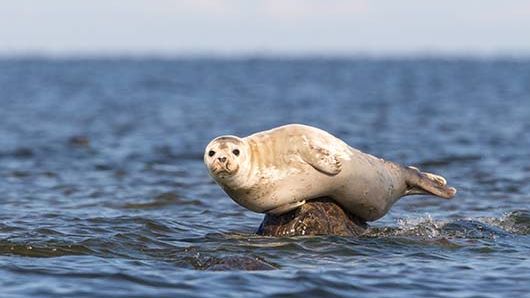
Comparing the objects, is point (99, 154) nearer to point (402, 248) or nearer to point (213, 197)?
point (213, 197)

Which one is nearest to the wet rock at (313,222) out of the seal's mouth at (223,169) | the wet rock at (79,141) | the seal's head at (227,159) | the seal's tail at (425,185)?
the seal's tail at (425,185)

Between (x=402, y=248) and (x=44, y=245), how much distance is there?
10.8ft

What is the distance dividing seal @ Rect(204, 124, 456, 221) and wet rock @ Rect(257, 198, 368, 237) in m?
0.13

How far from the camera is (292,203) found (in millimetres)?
11625

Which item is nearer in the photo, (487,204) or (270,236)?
(270,236)

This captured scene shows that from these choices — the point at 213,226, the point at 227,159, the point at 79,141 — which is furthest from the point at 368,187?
the point at 79,141

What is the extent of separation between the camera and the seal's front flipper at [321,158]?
37.2 feet

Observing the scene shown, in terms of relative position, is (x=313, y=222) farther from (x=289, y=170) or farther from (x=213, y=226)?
(x=213, y=226)

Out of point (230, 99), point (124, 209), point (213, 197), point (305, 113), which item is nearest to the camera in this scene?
point (124, 209)

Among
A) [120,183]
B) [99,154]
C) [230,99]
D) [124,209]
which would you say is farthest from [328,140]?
[230,99]

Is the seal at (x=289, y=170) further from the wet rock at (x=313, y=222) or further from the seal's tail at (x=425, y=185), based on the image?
the seal's tail at (x=425, y=185)

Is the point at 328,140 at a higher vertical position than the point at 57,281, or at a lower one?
higher

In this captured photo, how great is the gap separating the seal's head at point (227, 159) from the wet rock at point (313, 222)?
911mm

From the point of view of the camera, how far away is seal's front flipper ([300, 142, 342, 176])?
11.3 meters
